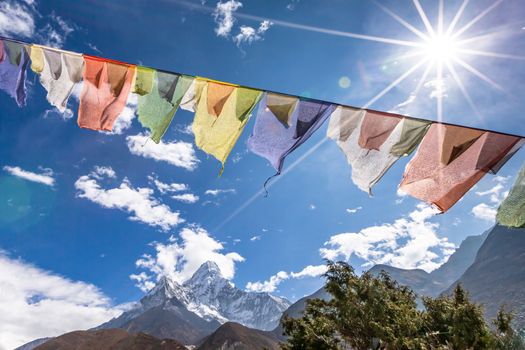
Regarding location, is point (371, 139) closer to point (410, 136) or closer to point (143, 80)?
point (410, 136)

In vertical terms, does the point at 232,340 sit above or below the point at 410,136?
above

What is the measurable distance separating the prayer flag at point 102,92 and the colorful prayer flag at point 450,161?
5442 mm

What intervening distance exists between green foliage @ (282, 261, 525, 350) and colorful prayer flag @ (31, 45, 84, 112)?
1660 centimetres

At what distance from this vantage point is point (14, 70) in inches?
325

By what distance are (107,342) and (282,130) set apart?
142m

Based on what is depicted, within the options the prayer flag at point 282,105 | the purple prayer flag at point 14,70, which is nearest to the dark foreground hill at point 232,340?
the purple prayer flag at point 14,70

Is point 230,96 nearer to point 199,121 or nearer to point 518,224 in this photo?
point 199,121

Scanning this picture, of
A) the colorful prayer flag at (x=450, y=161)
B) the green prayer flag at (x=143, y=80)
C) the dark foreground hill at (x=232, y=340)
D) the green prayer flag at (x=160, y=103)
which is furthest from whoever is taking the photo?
the dark foreground hill at (x=232, y=340)

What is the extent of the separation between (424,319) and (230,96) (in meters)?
21.5

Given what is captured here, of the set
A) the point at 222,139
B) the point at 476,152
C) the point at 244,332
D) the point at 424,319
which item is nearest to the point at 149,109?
the point at 222,139

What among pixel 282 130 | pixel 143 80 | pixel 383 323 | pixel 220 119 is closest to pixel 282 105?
pixel 282 130

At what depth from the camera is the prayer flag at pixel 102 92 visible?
280 inches

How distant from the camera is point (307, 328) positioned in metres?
22.2

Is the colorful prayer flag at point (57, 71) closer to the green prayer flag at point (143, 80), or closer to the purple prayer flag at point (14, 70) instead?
the purple prayer flag at point (14, 70)
